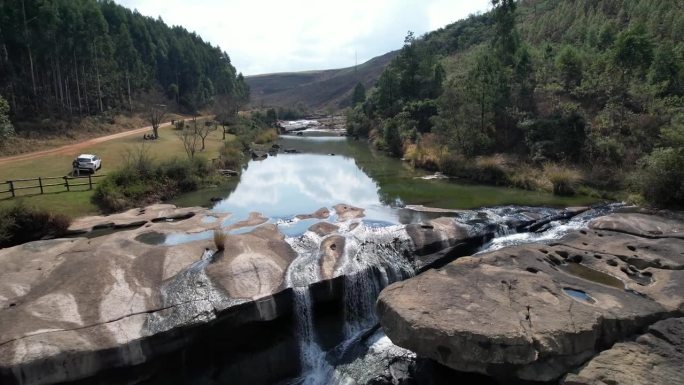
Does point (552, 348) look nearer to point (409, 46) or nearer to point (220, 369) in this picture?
point (220, 369)

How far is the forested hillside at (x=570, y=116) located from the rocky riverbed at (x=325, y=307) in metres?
12.9

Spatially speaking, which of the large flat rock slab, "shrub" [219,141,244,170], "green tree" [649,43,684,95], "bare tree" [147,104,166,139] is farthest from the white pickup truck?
"green tree" [649,43,684,95]

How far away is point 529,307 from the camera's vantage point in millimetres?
12820

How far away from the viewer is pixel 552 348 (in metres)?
11.4

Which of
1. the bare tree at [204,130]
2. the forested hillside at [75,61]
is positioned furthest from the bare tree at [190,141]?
the forested hillside at [75,61]

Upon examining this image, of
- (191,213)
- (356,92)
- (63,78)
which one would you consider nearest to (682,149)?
(191,213)

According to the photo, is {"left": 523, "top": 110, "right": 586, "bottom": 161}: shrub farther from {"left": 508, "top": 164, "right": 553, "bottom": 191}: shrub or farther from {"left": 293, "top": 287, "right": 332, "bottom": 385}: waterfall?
{"left": 293, "top": 287, "right": 332, "bottom": 385}: waterfall

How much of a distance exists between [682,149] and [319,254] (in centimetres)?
2202

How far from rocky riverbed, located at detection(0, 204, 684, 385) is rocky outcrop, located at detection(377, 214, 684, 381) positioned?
0.05 m

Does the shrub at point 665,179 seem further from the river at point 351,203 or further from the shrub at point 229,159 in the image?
the shrub at point 229,159

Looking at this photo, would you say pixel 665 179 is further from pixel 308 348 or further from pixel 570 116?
pixel 308 348

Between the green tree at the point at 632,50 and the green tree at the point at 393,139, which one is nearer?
the green tree at the point at 632,50

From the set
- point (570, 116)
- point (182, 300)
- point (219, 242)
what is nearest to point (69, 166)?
point (219, 242)

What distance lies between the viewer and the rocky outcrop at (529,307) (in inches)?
457
